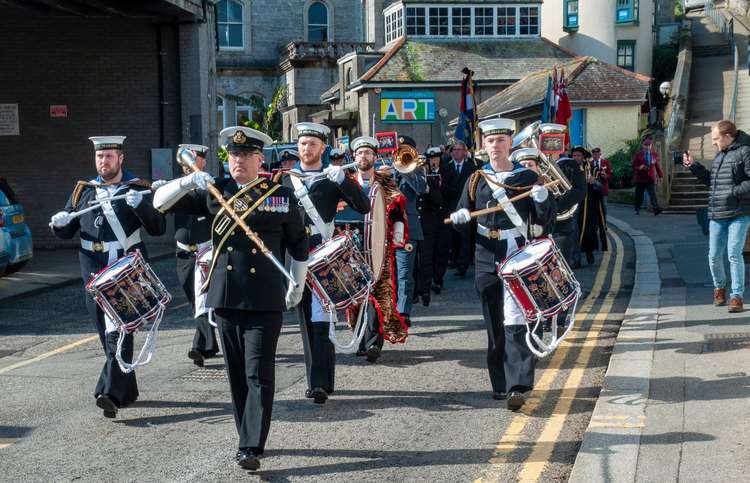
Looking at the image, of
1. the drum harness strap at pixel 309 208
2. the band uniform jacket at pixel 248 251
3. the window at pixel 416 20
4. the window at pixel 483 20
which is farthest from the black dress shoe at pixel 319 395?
the window at pixel 483 20

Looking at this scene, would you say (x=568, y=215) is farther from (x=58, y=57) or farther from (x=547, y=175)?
(x=58, y=57)

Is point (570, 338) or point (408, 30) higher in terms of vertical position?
point (408, 30)

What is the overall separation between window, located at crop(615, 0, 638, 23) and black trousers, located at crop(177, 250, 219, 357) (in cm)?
4363

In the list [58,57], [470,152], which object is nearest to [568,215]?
[470,152]

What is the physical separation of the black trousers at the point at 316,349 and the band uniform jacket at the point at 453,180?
7.19 m

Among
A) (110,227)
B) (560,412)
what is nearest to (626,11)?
(560,412)

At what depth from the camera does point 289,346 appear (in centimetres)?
1057

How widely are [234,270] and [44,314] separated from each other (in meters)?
7.75

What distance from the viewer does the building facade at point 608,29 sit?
50.2m

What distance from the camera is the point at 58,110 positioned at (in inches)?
885

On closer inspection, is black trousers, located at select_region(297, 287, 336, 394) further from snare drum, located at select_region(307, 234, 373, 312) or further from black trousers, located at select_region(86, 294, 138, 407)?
black trousers, located at select_region(86, 294, 138, 407)

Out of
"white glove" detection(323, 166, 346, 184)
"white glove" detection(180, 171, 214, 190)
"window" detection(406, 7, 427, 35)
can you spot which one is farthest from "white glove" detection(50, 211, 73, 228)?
"window" detection(406, 7, 427, 35)

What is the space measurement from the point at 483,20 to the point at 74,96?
87.9 ft

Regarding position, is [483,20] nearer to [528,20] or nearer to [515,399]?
[528,20]
